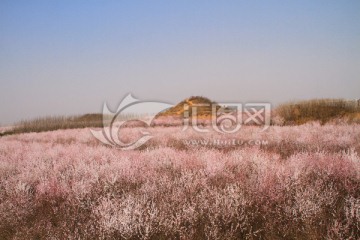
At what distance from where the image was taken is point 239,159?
6.04 metres

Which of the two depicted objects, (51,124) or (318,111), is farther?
(51,124)

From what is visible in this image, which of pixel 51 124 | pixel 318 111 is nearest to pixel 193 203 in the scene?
pixel 318 111

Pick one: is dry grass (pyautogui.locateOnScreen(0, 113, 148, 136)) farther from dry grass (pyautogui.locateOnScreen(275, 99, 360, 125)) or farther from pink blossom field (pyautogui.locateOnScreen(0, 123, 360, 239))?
pink blossom field (pyautogui.locateOnScreen(0, 123, 360, 239))

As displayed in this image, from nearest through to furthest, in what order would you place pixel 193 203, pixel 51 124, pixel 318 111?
1. pixel 193 203
2. pixel 318 111
3. pixel 51 124

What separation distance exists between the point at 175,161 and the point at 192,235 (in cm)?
317

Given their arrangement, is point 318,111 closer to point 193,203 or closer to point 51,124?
point 193,203

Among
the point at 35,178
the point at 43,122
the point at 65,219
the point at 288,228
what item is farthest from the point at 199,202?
the point at 43,122

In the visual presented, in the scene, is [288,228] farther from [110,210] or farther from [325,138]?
[325,138]

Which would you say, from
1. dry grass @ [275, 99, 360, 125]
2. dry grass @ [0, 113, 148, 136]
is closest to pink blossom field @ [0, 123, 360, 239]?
dry grass @ [275, 99, 360, 125]

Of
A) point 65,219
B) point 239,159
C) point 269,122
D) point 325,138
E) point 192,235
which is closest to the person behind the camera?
point 192,235

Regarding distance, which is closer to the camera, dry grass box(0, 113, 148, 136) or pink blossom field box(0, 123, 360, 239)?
pink blossom field box(0, 123, 360, 239)

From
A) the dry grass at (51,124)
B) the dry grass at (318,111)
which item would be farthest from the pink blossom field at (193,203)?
the dry grass at (51,124)

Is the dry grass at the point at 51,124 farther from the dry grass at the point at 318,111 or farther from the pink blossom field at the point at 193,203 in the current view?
the pink blossom field at the point at 193,203

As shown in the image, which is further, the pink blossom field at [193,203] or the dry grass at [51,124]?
the dry grass at [51,124]
